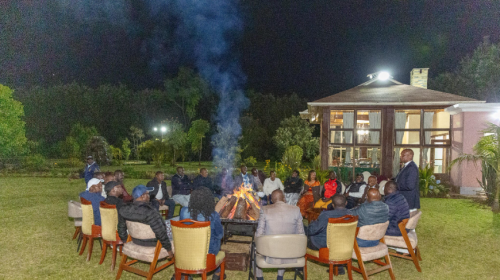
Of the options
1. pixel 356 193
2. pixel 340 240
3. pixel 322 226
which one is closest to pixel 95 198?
pixel 322 226

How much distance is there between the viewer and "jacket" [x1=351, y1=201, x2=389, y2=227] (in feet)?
13.9

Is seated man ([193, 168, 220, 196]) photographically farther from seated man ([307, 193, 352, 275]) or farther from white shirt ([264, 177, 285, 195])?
seated man ([307, 193, 352, 275])

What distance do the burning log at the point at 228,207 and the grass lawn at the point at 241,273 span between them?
3.95 ft

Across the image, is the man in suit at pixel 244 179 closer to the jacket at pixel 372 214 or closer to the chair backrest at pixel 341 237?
the jacket at pixel 372 214

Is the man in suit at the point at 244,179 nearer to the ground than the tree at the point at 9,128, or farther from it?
nearer to the ground

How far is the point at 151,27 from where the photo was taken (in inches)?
1054

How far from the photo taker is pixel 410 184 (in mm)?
5637

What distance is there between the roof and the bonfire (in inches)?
308

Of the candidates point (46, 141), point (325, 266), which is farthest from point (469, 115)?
point (46, 141)

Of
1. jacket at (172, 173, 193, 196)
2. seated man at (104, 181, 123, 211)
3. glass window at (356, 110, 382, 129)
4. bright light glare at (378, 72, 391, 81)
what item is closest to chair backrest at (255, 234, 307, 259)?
seated man at (104, 181, 123, 211)

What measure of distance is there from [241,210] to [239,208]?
6 centimetres

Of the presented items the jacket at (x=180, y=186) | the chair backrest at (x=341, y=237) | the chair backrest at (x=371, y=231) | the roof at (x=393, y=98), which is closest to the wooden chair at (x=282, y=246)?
the chair backrest at (x=341, y=237)

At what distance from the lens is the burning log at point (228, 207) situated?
5.82 metres

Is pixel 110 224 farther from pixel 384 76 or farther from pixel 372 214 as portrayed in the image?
pixel 384 76
